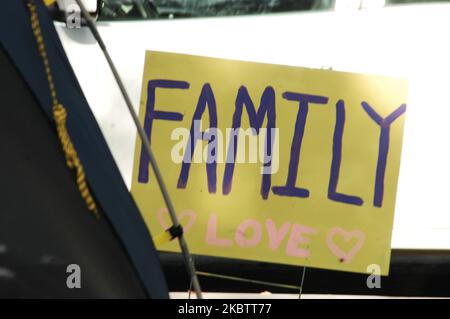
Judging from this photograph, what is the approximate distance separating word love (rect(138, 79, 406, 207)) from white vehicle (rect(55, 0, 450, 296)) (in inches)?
6.1

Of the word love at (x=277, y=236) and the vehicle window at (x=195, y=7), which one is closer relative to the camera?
A: the word love at (x=277, y=236)

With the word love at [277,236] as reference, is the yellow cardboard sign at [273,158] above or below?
above

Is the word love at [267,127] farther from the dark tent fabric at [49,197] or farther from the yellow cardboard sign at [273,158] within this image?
the dark tent fabric at [49,197]

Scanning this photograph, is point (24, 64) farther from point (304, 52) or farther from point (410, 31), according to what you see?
point (410, 31)

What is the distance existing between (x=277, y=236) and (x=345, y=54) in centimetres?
65

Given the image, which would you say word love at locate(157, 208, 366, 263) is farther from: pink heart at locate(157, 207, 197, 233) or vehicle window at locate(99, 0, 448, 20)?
vehicle window at locate(99, 0, 448, 20)

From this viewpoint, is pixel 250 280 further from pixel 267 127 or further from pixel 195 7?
pixel 195 7

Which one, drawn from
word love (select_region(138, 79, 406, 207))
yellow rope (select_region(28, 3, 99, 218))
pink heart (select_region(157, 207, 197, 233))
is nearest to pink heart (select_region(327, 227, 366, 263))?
word love (select_region(138, 79, 406, 207))

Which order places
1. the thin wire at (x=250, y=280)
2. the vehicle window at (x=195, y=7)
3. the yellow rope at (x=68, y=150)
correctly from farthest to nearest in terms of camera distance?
1. the vehicle window at (x=195, y=7)
2. the thin wire at (x=250, y=280)
3. the yellow rope at (x=68, y=150)

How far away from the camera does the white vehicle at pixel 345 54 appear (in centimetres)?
252

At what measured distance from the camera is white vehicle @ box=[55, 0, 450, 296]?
252cm

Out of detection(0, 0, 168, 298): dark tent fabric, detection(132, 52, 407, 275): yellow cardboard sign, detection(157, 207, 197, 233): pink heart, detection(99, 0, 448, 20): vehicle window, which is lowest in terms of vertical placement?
detection(0, 0, 168, 298): dark tent fabric

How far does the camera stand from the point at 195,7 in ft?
8.78

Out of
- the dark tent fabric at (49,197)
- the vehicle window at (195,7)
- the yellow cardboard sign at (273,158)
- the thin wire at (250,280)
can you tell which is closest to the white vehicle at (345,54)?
the vehicle window at (195,7)
